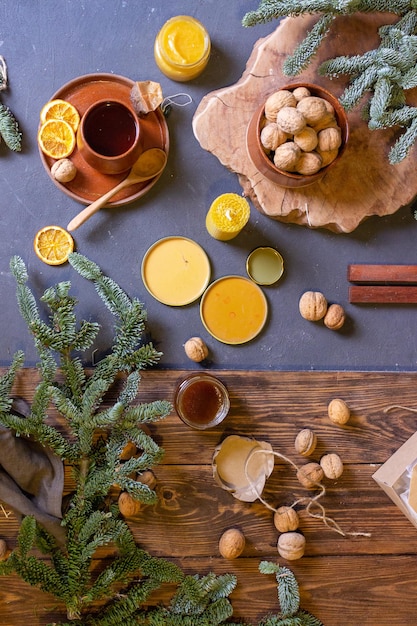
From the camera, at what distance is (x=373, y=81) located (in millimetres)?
1250

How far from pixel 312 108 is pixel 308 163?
0.33ft

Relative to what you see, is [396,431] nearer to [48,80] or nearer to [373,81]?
[373,81]

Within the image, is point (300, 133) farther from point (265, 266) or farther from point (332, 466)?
point (332, 466)

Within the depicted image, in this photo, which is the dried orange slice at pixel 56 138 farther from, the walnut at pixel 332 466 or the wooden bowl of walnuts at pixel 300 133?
the walnut at pixel 332 466

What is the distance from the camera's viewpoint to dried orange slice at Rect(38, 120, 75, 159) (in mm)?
1322

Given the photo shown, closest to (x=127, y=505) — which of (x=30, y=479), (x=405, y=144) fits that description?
(x=30, y=479)

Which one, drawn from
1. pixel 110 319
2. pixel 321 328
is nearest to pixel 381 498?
pixel 321 328

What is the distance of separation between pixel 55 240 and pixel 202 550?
2.37ft

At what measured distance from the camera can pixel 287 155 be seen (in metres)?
1.23

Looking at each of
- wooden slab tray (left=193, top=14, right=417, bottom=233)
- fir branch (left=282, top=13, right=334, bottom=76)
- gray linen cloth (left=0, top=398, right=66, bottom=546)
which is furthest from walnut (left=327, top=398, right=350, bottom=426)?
fir branch (left=282, top=13, right=334, bottom=76)

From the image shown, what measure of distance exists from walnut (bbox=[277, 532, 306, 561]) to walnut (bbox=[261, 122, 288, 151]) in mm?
792

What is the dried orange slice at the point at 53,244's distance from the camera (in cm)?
136

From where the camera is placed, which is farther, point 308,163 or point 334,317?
point 334,317

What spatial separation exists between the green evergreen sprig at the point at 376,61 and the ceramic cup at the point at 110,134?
0.29 m
